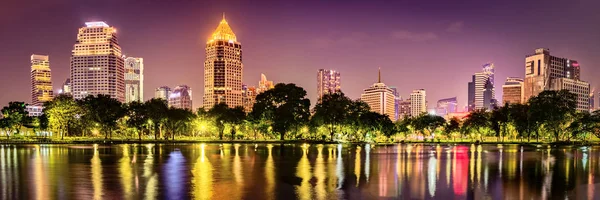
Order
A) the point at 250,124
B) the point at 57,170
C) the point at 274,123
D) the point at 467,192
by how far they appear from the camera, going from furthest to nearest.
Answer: the point at 250,124
the point at 274,123
the point at 57,170
the point at 467,192

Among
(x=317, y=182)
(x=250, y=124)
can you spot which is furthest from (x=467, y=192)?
(x=250, y=124)

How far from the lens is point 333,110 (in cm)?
9300

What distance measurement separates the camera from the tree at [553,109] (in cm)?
8988

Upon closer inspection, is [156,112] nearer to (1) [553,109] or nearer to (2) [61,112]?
(2) [61,112]

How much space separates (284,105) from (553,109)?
5640 cm

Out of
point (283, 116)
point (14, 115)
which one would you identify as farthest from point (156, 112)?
point (14, 115)

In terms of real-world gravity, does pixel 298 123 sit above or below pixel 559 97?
below

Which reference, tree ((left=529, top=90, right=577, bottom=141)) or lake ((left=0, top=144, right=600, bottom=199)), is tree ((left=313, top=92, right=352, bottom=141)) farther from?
lake ((left=0, top=144, right=600, bottom=199))

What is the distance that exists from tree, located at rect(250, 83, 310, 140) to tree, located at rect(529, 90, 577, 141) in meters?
49.1

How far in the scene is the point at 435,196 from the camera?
18797mm

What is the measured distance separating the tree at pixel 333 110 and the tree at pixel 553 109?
1558 inches

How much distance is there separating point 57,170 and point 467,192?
976 inches

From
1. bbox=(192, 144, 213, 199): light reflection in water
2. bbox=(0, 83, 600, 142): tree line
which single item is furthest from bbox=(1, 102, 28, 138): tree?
bbox=(192, 144, 213, 199): light reflection in water

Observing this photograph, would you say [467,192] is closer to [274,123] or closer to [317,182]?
[317,182]
